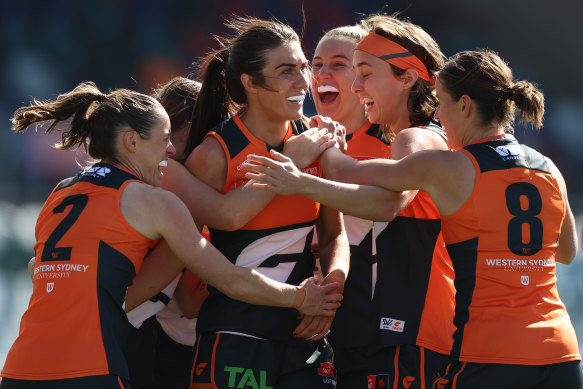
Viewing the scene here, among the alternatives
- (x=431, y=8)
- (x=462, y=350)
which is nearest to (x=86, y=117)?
(x=462, y=350)

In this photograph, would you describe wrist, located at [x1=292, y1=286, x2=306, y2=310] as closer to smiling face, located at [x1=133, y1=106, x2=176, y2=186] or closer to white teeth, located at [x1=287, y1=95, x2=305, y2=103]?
smiling face, located at [x1=133, y1=106, x2=176, y2=186]

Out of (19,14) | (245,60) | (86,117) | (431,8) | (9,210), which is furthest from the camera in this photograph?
(431,8)

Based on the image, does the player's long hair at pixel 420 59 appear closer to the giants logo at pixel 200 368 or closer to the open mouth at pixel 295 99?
the open mouth at pixel 295 99

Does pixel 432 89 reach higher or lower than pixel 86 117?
higher

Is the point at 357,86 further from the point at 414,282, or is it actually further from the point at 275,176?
the point at 414,282

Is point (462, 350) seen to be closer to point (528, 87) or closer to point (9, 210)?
point (528, 87)

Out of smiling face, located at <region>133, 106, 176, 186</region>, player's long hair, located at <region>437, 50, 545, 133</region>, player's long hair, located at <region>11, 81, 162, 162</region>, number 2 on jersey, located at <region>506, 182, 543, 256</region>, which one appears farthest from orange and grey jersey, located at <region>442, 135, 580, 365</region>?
player's long hair, located at <region>11, 81, 162, 162</region>

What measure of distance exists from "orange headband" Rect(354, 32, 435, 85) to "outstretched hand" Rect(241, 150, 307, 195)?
38.0 inches

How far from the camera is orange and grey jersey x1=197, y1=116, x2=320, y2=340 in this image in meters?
3.38

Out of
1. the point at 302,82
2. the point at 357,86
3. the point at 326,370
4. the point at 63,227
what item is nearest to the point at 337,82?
the point at 357,86

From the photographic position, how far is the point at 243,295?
324cm

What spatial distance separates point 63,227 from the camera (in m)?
3.05

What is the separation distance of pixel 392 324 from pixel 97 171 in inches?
62.3

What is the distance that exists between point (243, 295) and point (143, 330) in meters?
0.79
